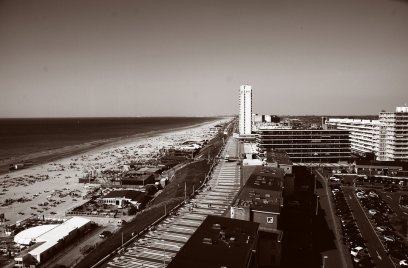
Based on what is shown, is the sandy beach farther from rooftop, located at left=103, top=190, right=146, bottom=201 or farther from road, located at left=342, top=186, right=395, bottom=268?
road, located at left=342, top=186, right=395, bottom=268

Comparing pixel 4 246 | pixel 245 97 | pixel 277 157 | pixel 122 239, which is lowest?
pixel 4 246

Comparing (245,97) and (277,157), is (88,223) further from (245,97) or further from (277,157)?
(245,97)

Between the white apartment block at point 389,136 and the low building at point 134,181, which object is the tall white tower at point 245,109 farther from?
the low building at point 134,181

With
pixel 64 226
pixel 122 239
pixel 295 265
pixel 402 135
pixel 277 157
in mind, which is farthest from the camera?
pixel 402 135

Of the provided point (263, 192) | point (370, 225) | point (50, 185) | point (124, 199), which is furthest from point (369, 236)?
point (50, 185)

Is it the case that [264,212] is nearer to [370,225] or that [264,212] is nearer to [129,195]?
[370,225]

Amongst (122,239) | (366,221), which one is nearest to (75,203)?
(122,239)

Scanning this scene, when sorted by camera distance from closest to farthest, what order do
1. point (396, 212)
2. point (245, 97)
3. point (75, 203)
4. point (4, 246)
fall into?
point (4, 246)
point (396, 212)
point (75, 203)
point (245, 97)
